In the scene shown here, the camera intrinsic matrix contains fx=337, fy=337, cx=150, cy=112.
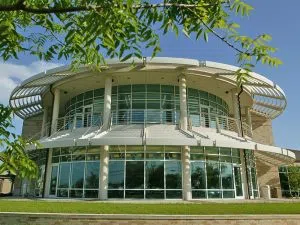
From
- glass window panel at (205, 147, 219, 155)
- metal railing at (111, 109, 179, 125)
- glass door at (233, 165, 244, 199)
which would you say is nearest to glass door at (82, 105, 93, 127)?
metal railing at (111, 109, 179, 125)

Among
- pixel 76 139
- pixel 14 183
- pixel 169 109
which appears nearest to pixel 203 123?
pixel 169 109

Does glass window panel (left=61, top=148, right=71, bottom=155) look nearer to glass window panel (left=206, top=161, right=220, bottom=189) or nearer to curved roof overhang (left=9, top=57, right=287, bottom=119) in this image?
curved roof overhang (left=9, top=57, right=287, bottom=119)

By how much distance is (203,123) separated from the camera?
24.6 metres

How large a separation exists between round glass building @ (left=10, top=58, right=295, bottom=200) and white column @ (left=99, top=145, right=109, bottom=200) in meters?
0.06

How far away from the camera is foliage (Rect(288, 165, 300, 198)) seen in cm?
3309

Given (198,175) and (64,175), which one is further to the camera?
(64,175)

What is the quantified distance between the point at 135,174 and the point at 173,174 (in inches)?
94.4

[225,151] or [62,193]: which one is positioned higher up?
[225,151]

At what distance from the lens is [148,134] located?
21547 mm

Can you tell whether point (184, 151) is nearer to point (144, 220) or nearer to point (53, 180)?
point (53, 180)

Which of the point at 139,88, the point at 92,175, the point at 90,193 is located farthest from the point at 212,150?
the point at 90,193

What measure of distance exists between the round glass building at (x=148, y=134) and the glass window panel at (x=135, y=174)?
0.06 metres

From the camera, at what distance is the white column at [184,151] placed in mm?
20906

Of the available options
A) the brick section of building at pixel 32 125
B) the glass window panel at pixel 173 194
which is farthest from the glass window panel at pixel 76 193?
the brick section of building at pixel 32 125
